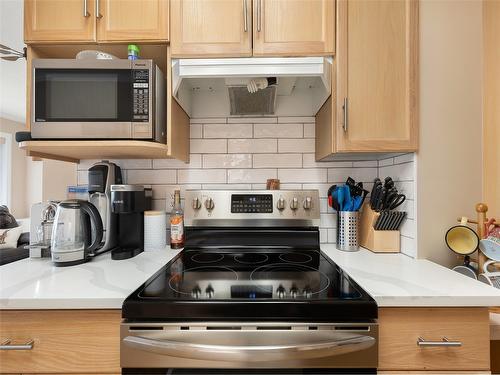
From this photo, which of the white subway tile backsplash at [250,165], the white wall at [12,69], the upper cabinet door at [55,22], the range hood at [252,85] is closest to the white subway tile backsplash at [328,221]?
the white subway tile backsplash at [250,165]

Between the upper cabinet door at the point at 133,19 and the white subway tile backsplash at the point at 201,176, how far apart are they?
0.68m

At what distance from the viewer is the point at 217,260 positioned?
1.25 metres

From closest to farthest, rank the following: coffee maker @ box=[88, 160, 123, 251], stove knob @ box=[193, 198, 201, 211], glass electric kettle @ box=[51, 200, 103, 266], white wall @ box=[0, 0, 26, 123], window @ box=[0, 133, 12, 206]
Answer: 1. glass electric kettle @ box=[51, 200, 103, 266]
2. coffee maker @ box=[88, 160, 123, 251]
3. stove knob @ box=[193, 198, 201, 211]
4. white wall @ box=[0, 0, 26, 123]
5. window @ box=[0, 133, 12, 206]

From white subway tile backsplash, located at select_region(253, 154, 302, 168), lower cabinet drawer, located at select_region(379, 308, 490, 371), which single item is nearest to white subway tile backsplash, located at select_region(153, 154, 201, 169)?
white subway tile backsplash, located at select_region(253, 154, 302, 168)

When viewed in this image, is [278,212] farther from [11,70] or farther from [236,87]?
[11,70]

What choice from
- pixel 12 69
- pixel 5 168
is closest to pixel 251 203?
pixel 12 69

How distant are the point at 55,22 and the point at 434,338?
1.90 metres

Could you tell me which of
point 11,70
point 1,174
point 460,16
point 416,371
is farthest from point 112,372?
point 1,174

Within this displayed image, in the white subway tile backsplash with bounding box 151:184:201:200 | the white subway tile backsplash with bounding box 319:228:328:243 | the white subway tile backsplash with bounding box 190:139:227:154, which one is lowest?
the white subway tile backsplash with bounding box 319:228:328:243

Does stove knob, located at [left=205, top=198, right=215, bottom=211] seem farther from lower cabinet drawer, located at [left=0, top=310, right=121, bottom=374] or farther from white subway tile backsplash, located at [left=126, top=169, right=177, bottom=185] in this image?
lower cabinet drawer, located at [left=0, top=310, right=121, bottom=374]

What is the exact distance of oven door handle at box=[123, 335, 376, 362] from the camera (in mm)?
751

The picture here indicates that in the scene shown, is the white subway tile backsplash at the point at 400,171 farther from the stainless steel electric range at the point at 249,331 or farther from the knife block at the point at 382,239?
the stainless steel electric range at the point at 249,331

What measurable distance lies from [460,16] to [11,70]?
430 cm

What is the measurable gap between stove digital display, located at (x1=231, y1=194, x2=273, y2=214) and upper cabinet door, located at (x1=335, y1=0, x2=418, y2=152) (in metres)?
0.50
